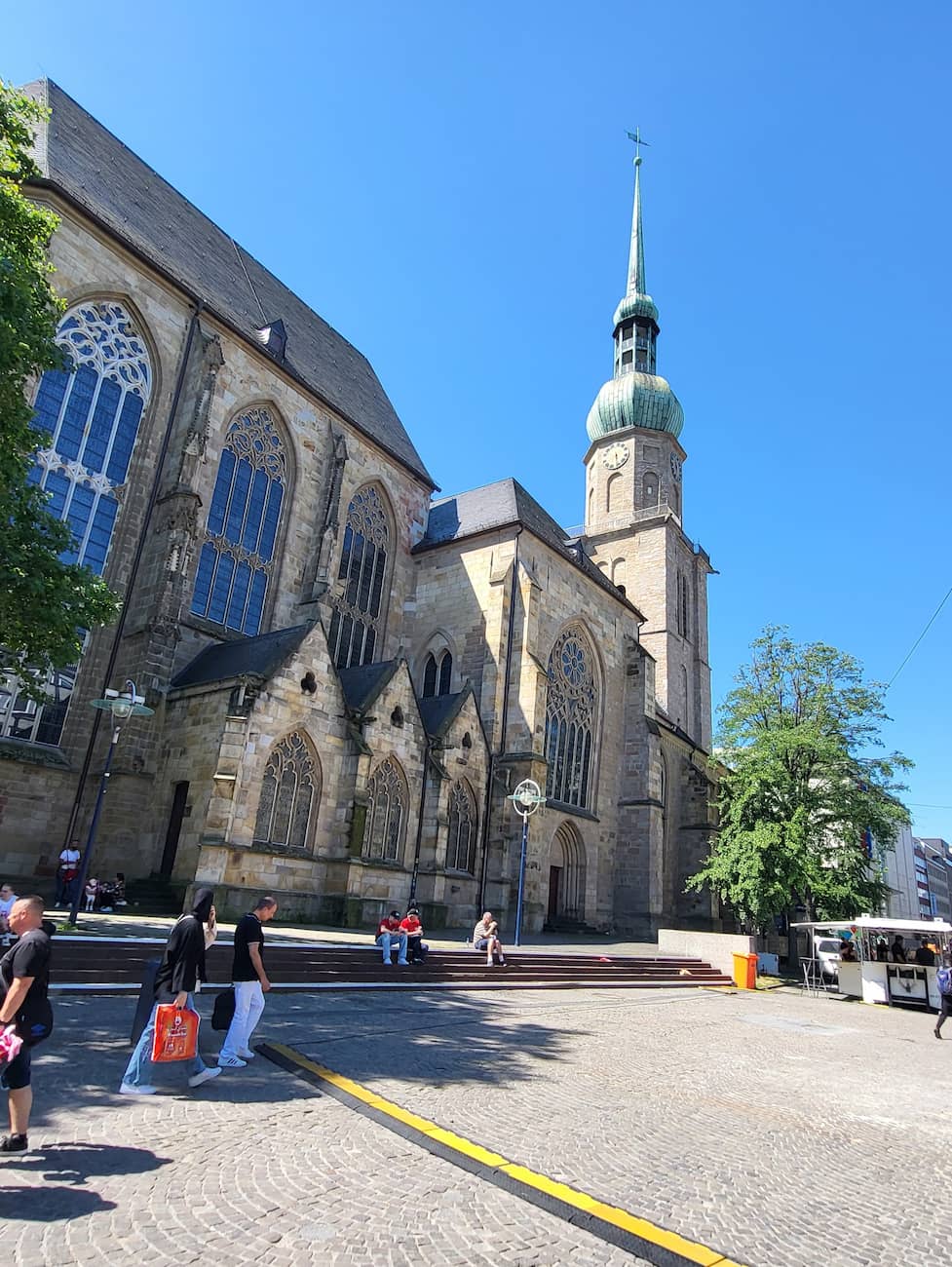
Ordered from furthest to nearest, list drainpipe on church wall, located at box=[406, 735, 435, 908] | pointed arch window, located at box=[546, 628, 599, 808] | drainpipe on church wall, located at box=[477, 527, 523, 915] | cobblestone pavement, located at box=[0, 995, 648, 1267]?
pointed arch window, located at box=[546, 628, 599, 808] < drainpipe on church wall, located at box=[477, 527, 523, 915] < drainpipe on church wall, located at box=[406, 735, 435, 908] < cobblestone pavement, located at box=[0, 995, 648, 1267]

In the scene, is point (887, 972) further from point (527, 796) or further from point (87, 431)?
point (87, 431)

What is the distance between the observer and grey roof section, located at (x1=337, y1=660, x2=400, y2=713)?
19969 mm

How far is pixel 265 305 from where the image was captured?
2839 cm

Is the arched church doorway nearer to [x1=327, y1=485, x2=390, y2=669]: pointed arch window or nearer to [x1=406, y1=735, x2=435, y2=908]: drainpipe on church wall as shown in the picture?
[x1=406, y1=735, x2=435, y2=908]: drainpipe on church wall

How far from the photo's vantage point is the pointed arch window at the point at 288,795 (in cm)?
1719

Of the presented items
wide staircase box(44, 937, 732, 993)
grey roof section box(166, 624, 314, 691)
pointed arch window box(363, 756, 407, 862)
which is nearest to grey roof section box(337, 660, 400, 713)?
pointed arch window box(363, 756, 407, 862)

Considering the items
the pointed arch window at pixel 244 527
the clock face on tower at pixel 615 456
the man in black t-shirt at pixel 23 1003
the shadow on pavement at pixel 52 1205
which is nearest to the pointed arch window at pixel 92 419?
the pointed arch window at pixel 244 527

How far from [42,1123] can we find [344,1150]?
1807 millimetres

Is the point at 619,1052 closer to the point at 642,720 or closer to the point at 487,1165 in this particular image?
the point at 487,1165

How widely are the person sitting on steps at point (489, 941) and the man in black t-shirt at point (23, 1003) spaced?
37.1 feet

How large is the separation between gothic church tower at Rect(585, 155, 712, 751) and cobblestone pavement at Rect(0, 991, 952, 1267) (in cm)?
3661

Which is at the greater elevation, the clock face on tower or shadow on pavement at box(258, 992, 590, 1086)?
the clock face on tower

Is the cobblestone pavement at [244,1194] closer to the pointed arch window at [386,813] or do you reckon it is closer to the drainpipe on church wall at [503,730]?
the pointed arch window at [386,813]

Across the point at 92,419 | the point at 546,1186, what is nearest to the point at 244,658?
the point at 92,419
